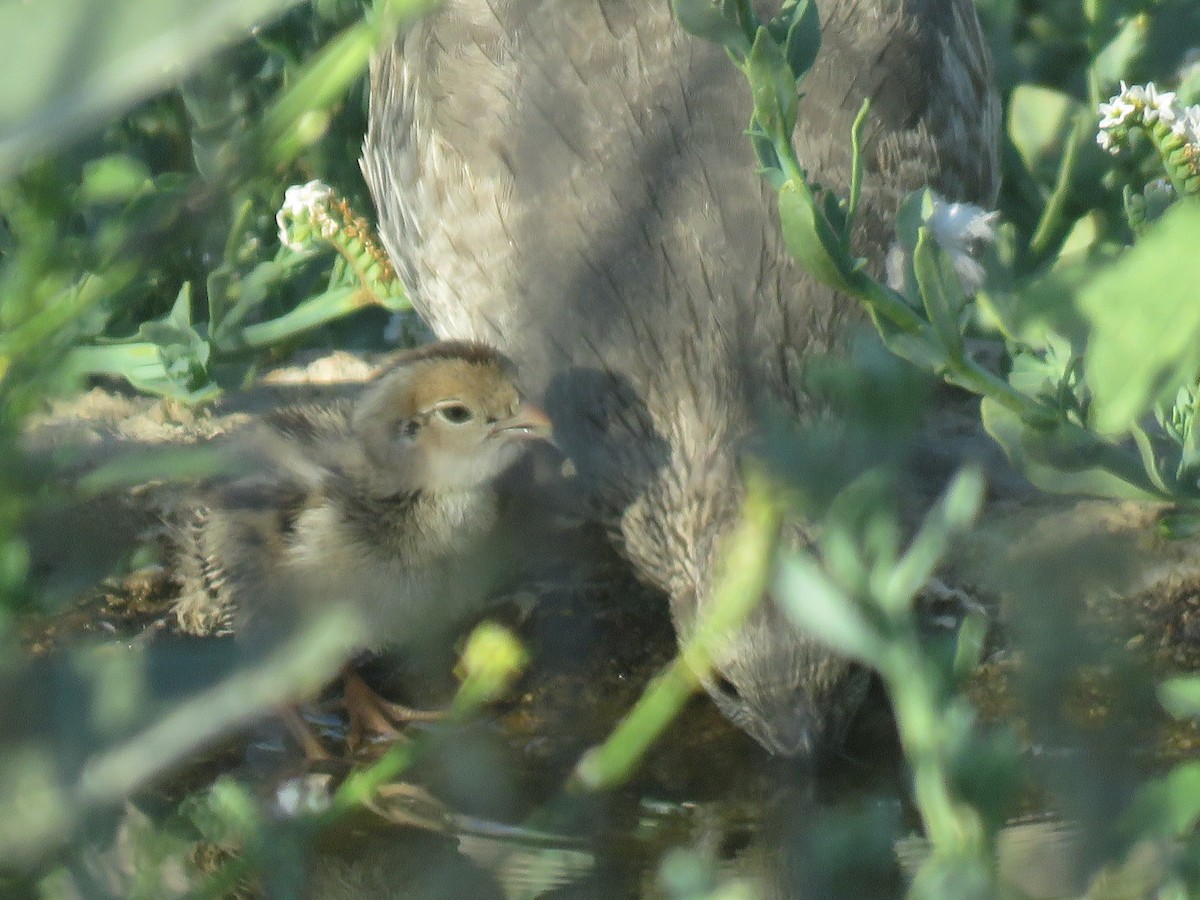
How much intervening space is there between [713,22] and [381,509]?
1.69 metres

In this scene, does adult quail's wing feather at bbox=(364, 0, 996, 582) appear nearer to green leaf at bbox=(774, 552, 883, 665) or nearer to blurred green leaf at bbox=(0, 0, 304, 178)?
green leaf at bbox=(774, 552, 883, 665)

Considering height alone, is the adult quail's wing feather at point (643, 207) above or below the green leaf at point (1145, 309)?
below

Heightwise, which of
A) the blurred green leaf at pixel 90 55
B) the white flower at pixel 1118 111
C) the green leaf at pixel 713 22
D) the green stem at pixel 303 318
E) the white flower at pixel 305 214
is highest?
the blurred green leaf at pixel 90 55

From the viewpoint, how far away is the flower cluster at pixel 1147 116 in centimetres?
231

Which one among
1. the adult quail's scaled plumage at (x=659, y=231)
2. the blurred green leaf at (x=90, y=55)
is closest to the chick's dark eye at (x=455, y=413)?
the adult quail's scaled plumage at (x=659, y=231)

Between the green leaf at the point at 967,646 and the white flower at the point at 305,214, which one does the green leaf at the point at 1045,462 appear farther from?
the white flower at the point at 305,214

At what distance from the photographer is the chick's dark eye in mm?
2844

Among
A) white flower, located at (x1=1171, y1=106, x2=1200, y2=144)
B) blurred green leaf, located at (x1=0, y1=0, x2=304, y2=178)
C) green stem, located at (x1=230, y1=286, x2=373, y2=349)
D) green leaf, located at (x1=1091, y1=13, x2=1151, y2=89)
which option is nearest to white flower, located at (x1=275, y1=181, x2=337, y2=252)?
green stem, located at (x1=230, y1=286, x2=373, y2=349)

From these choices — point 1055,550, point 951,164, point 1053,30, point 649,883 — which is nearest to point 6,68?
point 1055,550

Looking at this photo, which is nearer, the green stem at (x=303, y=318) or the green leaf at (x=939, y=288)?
the green leaf at (x=939, y=288)

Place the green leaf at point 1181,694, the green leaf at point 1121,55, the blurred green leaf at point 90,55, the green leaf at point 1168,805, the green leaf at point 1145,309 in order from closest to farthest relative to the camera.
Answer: the blurred green leaf at point 90,55 → the green leaf at point 1145,309 → the green leaf at point 1168,805 → the green leaf at point 1181,694 → the green leaf at point 1121,55

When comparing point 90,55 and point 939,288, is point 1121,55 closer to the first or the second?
point 939,288

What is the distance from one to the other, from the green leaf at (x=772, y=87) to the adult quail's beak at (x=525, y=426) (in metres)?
1.40

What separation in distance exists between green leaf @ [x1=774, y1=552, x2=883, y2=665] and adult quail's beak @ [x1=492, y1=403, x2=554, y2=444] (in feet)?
6.09
